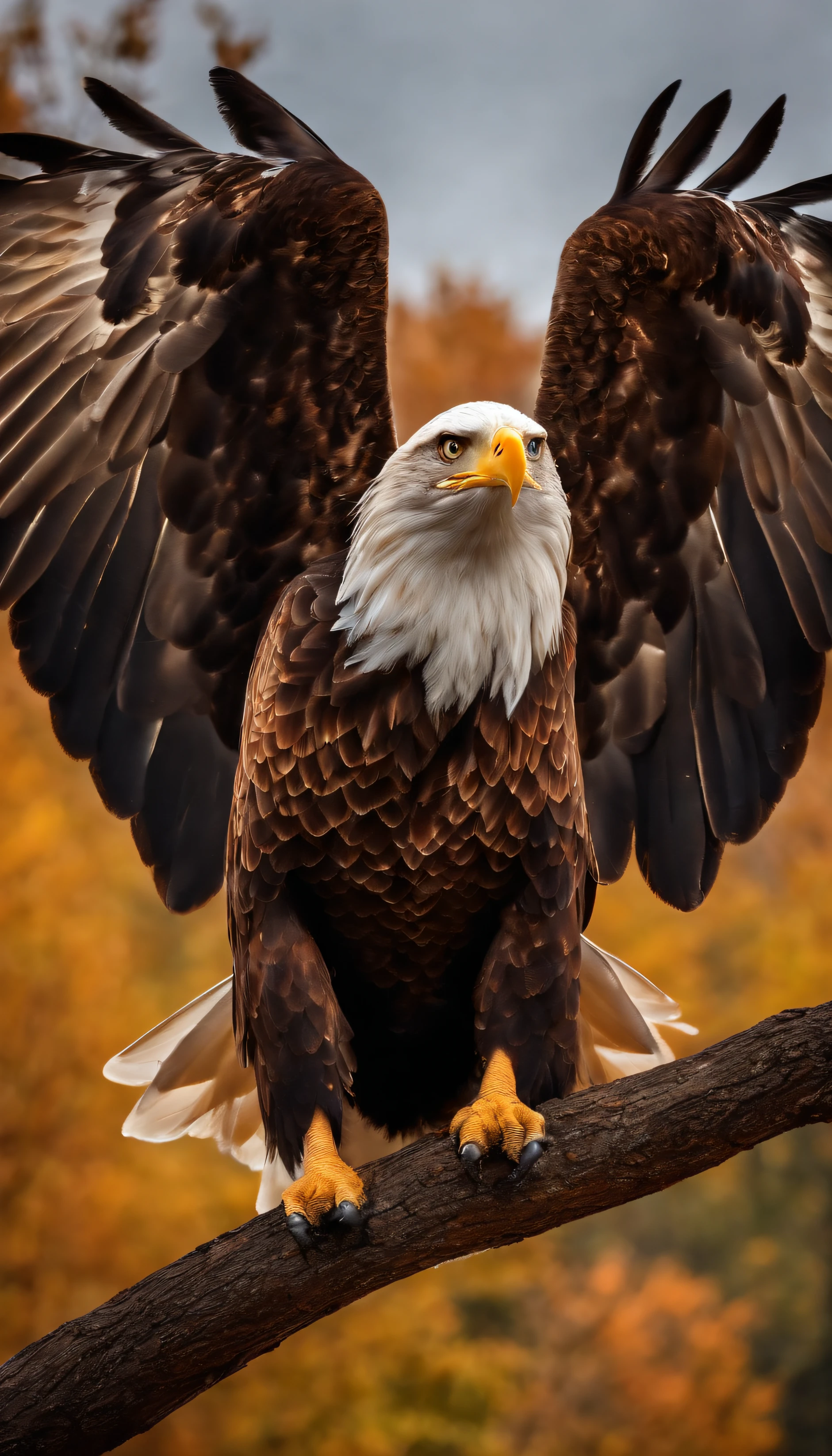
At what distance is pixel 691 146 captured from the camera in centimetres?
311

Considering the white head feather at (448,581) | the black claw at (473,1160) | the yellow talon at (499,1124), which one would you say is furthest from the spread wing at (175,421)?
the black claw at (473,1160)

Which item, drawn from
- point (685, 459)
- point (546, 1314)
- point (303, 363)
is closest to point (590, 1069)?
point (685, 459)

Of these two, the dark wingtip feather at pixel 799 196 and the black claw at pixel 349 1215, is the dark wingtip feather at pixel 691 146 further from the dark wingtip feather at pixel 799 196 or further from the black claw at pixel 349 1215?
the black claw at pixel 349 1215

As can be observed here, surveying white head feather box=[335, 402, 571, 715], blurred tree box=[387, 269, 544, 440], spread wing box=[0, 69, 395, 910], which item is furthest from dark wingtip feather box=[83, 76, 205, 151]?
blurred tree box=[387, 269, 544, 440]

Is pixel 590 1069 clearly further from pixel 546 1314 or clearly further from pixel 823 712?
pixel 823 712

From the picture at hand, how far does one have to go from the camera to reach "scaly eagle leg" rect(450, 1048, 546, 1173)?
2459mm

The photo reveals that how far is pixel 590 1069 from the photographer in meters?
3.64

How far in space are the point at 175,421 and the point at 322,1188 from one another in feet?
5.88

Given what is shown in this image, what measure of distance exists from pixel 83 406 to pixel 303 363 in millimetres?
581

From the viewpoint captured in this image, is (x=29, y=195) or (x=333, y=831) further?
(x=29, y=195)

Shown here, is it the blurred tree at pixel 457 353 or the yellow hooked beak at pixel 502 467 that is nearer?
the yellow hooked beak at pixel 502 467

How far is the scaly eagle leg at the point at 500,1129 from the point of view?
2.46 m

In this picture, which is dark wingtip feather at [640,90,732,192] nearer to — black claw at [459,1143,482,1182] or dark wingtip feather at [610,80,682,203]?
dark wingtip feather at [610,80,682,203]

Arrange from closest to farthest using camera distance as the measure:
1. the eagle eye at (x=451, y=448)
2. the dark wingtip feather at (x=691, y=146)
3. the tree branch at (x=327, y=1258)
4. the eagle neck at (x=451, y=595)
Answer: the tree branch at (x=327, y=1258)
the eagle eye at (x=451, y=448)
the eagle neck at (x=451, y=595)
the dark wingtip feather at (x=691, y=146)
